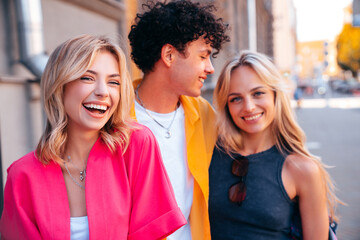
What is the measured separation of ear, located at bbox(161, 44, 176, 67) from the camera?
2270 millimetres

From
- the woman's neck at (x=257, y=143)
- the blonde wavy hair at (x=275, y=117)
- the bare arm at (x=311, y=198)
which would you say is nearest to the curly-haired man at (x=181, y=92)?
the blonde wavy hair at (x=275, y=117)

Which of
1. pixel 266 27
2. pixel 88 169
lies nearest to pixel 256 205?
pixel 88 169

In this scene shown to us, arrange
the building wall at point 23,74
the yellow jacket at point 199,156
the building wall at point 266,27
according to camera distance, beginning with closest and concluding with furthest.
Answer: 1. the yellow jacket at point 199,156
2. the building wall at point 23,74
3. the building wall at point 266,27

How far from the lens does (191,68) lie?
221 cm

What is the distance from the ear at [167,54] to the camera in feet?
7.45

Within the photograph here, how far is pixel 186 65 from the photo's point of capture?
221 cm

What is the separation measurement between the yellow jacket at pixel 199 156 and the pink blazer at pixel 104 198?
1.73 ft

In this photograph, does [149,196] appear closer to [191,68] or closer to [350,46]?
[191,68]

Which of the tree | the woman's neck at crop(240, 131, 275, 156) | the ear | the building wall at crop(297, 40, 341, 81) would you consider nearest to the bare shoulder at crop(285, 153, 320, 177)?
the woman's neck at crop(240, 131, 275, 156)

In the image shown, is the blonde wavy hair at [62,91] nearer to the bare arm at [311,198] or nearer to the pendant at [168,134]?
the pendant at [168,134]

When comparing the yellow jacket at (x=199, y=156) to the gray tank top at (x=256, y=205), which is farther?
the yellow jacket at (x=199, y=156)

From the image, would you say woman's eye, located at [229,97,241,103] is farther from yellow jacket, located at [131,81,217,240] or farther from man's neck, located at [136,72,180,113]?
man's neck, located at [136,72,180,113]

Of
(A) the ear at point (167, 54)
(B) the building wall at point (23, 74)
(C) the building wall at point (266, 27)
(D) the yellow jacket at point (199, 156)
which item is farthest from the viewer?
(C) the building wall at point (266, 27)

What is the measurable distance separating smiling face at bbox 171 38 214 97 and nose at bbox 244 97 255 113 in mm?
321
